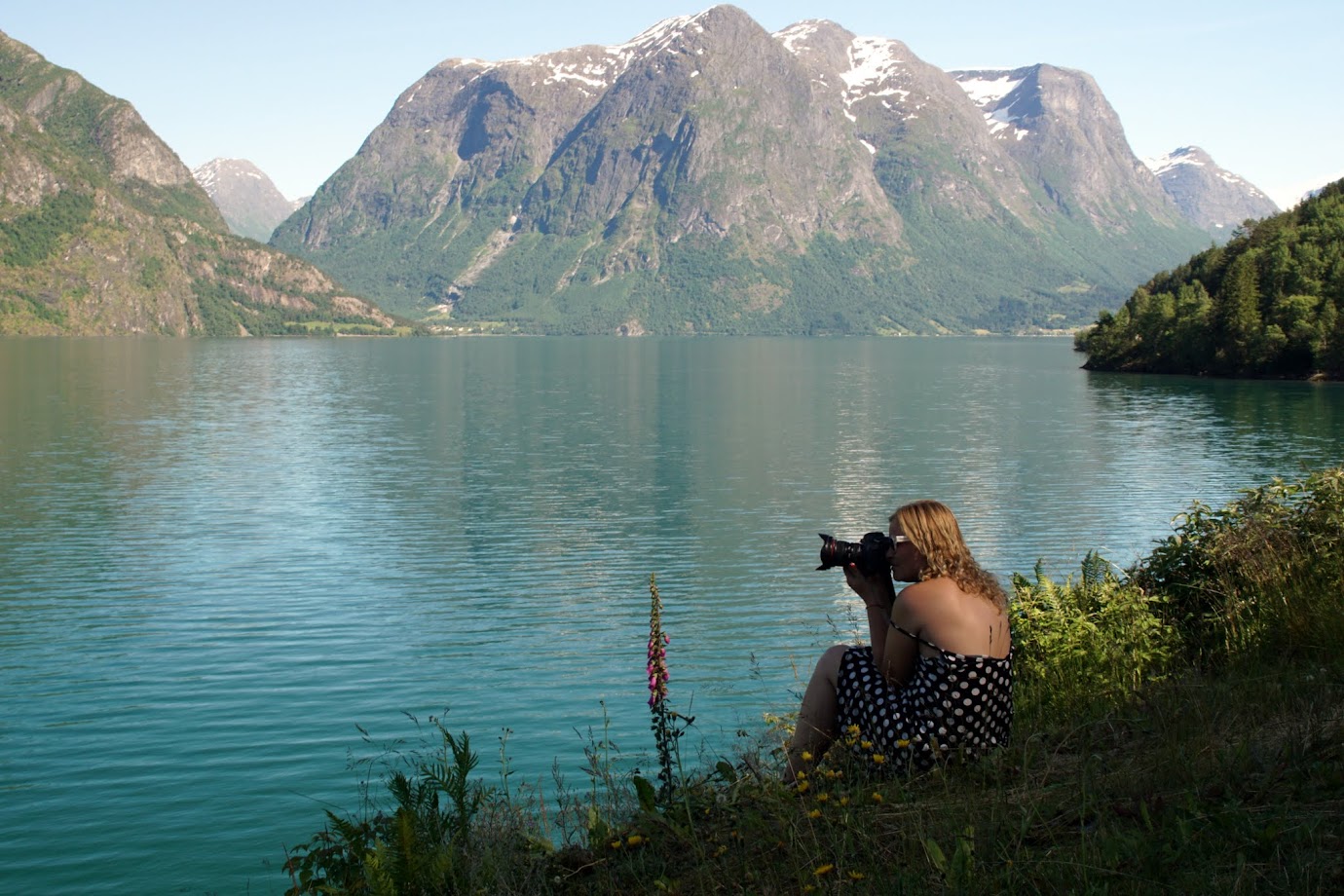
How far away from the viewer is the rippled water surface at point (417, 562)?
1350 cm

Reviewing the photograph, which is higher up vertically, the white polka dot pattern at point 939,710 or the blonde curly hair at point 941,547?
the blonde curly hair at point 941,547

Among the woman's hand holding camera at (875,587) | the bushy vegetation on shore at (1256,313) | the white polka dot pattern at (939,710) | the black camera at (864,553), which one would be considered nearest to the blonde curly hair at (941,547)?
the black camera at (864,553)

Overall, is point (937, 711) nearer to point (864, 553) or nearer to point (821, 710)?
point (821, 710)

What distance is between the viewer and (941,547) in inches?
289

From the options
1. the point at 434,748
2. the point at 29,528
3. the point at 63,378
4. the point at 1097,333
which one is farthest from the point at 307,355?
the point at 434,748

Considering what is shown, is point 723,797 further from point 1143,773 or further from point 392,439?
point 392,439

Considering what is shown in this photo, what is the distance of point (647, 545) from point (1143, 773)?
23.4 metres

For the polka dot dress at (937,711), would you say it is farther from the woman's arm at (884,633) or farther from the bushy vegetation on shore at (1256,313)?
the bushy vegetation on shore at (1256,313)

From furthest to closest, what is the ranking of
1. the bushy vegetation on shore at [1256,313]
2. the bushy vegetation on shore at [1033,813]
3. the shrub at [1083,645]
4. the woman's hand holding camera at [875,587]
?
the bushy vegetation on shore at [1256,313], the shrub at [1083,645], the woman's hand holding camera at [875,587], the bushy vegetation on shore at [1033,813]

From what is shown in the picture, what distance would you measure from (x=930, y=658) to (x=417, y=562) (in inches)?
849

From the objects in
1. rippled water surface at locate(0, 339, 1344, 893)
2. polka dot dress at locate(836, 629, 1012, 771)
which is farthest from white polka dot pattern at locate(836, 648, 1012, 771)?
rippled water surface at locate(0, 339, 1344, 893)

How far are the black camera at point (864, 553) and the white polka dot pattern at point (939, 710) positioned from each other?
639 millimetres

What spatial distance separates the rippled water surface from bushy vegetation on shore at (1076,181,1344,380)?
17.8m

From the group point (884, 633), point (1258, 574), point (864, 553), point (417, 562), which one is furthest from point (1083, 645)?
point (417, 562)
